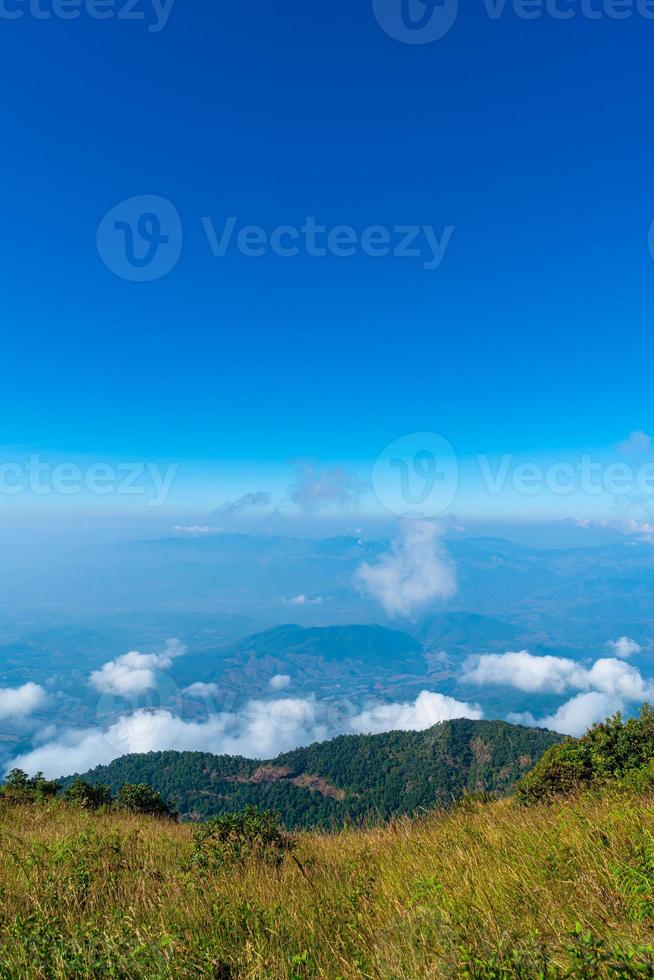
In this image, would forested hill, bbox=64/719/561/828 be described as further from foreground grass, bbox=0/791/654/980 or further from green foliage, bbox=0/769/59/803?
foreground grass, bbox=0/791/654/980

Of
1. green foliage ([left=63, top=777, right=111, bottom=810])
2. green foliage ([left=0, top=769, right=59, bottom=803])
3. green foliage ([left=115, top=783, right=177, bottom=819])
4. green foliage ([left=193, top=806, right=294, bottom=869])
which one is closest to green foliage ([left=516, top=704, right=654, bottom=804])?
green foliage ([left=193, top=806, right=294, bottom=869])

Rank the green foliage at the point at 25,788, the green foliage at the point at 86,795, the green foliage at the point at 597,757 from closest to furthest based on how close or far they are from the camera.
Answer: the green foliage at the point at 597,757 → the green foliage at the point at 86,795 → the green foliage at the point at 25,788

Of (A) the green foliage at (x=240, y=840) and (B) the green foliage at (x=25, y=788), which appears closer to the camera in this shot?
(A) the green foliage at (x=240, y=840)

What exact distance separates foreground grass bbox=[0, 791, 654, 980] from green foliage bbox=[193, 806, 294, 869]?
30cm

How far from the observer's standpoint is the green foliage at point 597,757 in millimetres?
12430

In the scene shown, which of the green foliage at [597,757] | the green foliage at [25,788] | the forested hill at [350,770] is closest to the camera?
the green foliage at [597,757]

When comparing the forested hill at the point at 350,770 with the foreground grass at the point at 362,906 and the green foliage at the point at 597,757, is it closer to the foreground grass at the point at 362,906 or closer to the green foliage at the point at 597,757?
the green foliage at the point at 597,757

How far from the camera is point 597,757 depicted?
13.0 metres

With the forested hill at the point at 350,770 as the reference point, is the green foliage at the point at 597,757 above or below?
above

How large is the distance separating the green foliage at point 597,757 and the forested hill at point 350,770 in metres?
68.8

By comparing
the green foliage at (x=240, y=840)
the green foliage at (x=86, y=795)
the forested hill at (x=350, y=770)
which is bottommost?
the forested hill at (x=350, y=770)

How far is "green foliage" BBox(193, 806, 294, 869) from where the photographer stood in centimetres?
683

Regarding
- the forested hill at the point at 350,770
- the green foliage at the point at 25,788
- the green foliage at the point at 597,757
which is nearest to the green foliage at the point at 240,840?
the green foliage at the point at 597,757

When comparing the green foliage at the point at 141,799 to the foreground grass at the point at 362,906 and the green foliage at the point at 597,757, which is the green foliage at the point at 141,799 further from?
the green foliage at the point at 597,757
